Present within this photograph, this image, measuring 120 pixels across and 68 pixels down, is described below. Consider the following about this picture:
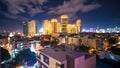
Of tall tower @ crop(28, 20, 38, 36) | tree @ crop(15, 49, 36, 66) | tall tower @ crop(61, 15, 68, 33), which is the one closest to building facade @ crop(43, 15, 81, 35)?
tall tower @ crop(61, 15, 68, 33)

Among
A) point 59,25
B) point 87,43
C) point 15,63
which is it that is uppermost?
point 59,25

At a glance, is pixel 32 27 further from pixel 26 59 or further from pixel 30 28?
pixel 26 59

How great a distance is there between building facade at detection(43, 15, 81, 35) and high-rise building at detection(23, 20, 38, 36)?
9.45ft

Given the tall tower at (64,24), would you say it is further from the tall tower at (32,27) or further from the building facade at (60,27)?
the tall tower at (32,27)

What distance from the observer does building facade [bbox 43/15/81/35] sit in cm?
2799

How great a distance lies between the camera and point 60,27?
2903 cm

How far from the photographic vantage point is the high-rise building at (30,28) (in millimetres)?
29547

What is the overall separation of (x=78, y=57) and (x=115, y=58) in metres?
3.56

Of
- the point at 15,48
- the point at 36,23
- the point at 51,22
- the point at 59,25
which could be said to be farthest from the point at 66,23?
the point at 15,48

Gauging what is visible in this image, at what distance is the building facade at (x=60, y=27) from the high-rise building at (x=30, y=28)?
2.88 m

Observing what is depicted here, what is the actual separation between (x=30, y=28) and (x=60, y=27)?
24.7ft

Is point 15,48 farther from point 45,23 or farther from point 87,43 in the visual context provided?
point 45,23

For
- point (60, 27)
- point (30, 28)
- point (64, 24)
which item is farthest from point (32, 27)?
point (64, 24)

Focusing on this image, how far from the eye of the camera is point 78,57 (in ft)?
15.3
